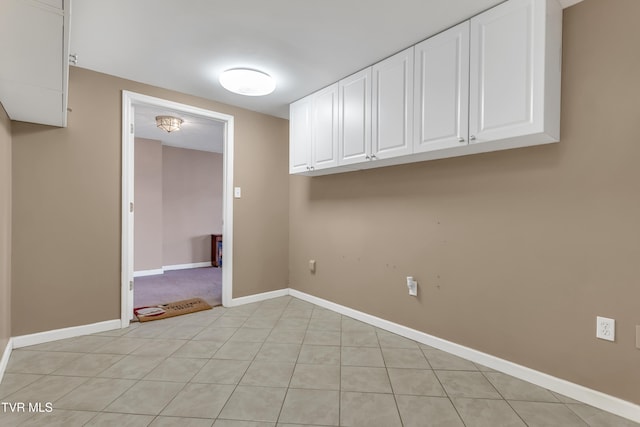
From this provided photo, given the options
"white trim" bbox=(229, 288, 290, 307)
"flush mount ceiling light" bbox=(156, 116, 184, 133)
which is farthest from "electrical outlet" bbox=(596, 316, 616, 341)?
"flush mount ceiling light" bbox=(156, 116, 184, 133)

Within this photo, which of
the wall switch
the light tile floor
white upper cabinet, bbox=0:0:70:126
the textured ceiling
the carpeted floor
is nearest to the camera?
white upper cabinet, bbox=0:0:70:126

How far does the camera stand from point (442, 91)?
6.70 ft

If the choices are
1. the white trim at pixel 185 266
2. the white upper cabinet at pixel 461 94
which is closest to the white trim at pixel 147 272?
the white trim at pixel 185 266

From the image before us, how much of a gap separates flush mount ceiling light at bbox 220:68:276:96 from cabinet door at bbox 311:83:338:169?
1.73ft

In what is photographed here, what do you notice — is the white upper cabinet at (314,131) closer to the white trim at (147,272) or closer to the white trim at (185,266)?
the white trim at (147,272)

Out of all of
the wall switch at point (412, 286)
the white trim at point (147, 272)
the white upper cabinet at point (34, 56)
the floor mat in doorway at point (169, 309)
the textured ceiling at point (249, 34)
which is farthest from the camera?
the white trim at point (147, 272)

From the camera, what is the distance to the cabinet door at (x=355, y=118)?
8.34ft

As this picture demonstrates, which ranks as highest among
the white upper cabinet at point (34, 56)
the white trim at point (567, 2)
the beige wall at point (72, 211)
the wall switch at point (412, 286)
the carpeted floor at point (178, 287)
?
the white trim at point (567, 2)

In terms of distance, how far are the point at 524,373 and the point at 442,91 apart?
1.88 meters

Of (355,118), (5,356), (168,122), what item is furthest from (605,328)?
(168,122)

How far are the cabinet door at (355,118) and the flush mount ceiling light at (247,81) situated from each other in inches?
26.4

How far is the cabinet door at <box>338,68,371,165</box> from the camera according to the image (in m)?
2.54

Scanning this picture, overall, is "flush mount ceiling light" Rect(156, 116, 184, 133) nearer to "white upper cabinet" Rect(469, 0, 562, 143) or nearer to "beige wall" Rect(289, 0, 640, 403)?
"beige wall" Rect(289, 0, 640, 403)

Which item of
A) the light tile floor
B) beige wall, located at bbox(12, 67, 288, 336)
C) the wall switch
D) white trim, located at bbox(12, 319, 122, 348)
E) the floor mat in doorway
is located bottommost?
the floor mat in doorway
